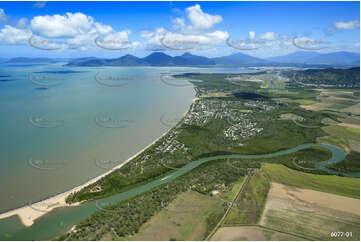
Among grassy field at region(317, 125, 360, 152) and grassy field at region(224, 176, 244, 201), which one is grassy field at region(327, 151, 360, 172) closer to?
grassy field at region(317, 125, 360, 152)

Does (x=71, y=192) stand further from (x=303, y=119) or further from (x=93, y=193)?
(x=303, y=119)

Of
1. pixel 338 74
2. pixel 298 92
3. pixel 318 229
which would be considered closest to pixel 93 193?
pixel 318 229

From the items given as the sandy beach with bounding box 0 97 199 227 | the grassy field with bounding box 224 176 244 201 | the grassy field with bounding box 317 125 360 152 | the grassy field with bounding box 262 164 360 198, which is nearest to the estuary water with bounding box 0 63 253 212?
the sandy beach with bounding box 0 97 199 227

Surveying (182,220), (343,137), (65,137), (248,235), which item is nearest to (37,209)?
(182,220)

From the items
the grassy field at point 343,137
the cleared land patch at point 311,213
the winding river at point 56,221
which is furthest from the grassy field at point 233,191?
the grassy field at point 343,137

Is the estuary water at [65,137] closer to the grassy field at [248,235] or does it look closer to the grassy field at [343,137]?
the grassy field at [248,235]
